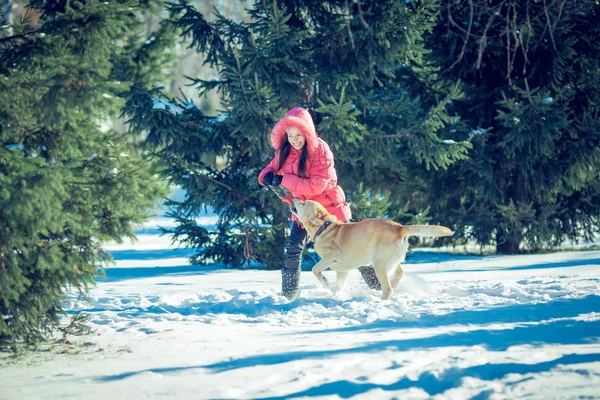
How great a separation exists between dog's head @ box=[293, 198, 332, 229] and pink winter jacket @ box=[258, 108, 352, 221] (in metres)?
0.14

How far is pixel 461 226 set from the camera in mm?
10562

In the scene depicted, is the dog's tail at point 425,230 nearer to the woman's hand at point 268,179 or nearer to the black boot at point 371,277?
the black boot at point 371,277

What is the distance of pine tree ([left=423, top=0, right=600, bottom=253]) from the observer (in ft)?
29.8

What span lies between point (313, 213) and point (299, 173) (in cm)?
47

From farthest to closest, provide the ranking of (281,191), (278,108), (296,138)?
(278,108) < (281,191) < (296,138)

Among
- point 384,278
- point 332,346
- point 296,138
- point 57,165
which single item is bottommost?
point 332,346

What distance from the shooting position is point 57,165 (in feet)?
11.4

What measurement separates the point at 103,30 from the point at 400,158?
6014 millimetres

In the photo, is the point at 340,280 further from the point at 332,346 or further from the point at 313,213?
Result: the point at 332,346

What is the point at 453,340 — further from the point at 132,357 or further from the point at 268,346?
the point at 132,357

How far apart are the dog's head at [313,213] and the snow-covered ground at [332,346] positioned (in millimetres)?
789

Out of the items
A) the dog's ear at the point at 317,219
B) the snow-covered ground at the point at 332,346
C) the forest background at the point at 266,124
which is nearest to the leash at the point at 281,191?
the dog's ear at the point at 317,219

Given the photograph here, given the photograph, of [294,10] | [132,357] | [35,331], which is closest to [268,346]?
[132,357]

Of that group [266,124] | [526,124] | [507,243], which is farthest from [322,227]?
[507,243]
